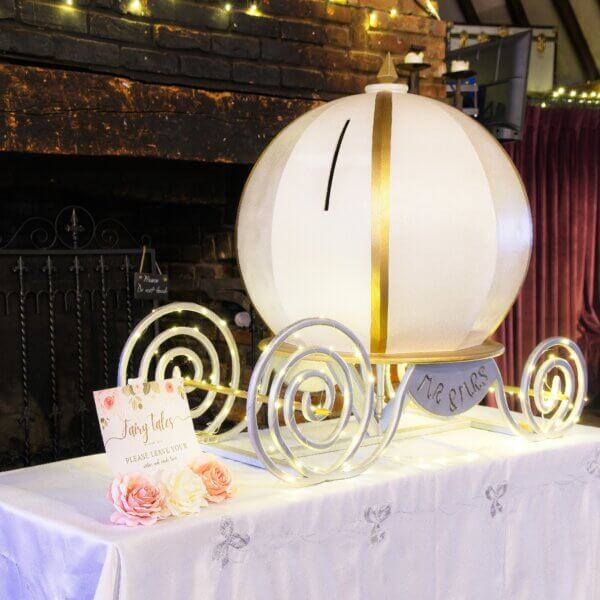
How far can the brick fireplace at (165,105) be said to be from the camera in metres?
2.68

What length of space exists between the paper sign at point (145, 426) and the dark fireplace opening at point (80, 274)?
5.28 ft

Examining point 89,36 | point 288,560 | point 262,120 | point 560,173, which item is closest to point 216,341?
point 262,120

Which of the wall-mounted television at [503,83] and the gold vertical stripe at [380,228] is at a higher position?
the wall-mounted television at [503,83]

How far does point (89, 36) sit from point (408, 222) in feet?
4.98

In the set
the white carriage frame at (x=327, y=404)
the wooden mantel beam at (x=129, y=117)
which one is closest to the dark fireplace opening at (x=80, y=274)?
the wooden mantel beam at (x=129, y=117)

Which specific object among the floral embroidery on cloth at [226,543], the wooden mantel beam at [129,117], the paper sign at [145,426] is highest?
the wooden mantel beam at [129,117]

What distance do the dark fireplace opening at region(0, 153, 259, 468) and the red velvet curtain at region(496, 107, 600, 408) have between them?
2218mm

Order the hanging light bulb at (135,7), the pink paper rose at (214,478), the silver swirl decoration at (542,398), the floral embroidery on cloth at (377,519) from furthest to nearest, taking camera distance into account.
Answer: the hanging light bulb at (135,7)
the silver swirl decoration at (542,398)
the floral embroidery on cloth at (377,519)
the pink paper rose at (214,478)

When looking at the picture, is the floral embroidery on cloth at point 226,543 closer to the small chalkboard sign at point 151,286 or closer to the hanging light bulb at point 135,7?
the small chalkboard sign at point 151,286

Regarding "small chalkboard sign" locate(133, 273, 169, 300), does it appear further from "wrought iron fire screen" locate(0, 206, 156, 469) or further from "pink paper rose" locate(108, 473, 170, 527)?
"pink paper rose" locate(108, 473, 170, 527)

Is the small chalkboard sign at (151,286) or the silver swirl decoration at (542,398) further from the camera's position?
the small chalkboard sign at (151,286)

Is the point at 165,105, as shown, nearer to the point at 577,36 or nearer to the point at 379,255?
the point at 379,255

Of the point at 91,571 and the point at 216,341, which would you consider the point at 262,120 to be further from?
the point at 91,571

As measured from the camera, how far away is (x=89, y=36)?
8.96 feet
